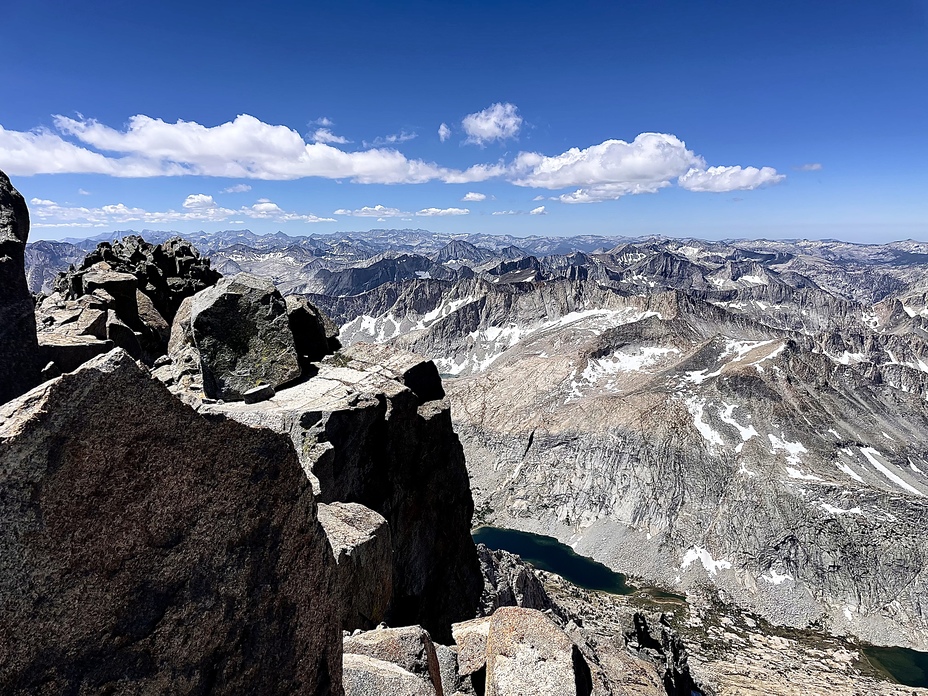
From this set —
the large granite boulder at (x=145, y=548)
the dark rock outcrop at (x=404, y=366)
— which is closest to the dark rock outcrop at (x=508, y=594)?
the dark rock outcrop at (x=404, y=366)

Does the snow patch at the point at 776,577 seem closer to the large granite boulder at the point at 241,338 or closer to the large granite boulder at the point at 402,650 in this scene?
the large granite boulder at the point at 241,338

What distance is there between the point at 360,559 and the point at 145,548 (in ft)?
31.1

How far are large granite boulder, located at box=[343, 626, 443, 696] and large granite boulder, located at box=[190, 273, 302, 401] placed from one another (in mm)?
12122

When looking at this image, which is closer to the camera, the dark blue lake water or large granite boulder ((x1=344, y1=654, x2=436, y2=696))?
large granite boulder ((x1=344, y1=654, x2=436, y2=696))

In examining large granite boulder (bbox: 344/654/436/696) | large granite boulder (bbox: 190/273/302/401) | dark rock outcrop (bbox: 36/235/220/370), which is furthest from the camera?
large granite boulder (bbox: 190/273/302/401)

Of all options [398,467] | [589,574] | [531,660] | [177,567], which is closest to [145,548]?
[177,567]

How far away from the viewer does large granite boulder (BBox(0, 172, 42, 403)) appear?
10109 mm

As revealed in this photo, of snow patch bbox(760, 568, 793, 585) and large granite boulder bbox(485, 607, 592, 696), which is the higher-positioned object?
large granite boulder bbox(485, 607, 592, 696)

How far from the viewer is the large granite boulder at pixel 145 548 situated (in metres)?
5.70

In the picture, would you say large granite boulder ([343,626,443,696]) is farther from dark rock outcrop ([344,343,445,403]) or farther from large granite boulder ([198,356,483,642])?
dark rock outcrop ([344,343,445,403])

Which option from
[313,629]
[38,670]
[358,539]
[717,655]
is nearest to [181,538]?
[38,670]

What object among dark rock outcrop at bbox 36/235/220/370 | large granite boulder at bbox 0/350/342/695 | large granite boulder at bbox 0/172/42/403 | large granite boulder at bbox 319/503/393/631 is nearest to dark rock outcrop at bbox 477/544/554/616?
large granite boulder at bbox 319/503/393/631

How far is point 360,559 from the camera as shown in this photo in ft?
49.8

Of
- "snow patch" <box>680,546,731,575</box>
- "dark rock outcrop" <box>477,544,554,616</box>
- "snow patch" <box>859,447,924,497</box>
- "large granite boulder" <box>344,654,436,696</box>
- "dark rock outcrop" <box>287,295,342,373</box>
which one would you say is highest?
"dark rock outcrop" <box>287,295,342,373</box>
